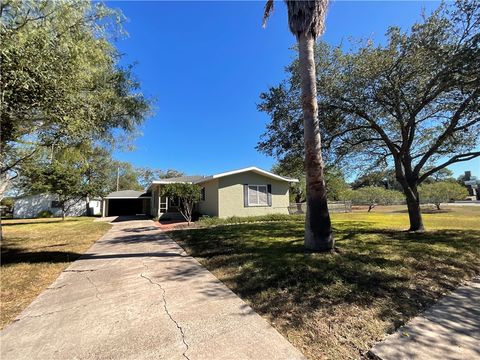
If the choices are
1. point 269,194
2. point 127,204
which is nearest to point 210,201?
point 269,194

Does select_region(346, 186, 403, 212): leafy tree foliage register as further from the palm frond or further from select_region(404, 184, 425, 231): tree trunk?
the palm frond

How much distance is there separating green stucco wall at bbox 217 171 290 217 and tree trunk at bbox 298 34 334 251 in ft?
32.3

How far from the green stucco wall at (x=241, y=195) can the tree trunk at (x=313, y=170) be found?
984 centimetres

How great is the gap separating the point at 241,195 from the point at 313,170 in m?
10.5

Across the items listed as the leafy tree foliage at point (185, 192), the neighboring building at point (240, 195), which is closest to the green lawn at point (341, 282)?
the leafy tree foliage at point (185, 192)

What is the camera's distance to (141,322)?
132 inches

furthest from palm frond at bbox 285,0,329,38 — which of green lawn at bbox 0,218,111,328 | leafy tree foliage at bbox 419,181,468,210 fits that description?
leafy tree foliage at bbox 419,181,468,210

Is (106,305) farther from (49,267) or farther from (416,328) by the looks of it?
(416,328)

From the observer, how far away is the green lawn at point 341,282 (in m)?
3.02

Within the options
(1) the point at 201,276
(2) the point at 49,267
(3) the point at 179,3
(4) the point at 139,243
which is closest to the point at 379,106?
(3) the point at 179,3

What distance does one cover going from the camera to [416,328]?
10.0ft

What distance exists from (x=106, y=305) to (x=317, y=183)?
5.25m

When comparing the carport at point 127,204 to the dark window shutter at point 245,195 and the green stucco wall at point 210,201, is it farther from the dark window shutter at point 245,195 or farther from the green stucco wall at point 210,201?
the dark window shutter at point 245,195

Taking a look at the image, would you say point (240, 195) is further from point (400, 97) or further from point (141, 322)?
point (141, 322)
